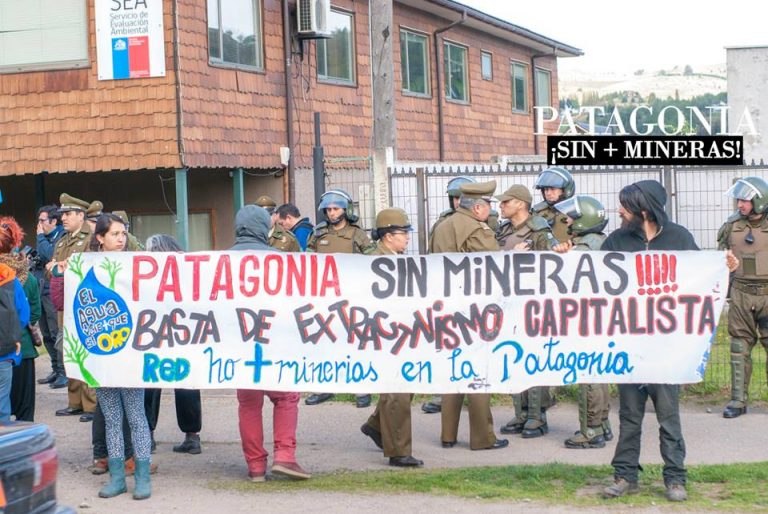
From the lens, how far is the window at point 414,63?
2320 centimetres

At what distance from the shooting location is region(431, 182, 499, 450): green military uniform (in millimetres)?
8984

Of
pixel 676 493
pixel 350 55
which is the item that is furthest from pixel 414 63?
pixel 676 493

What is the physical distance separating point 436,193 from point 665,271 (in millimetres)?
8351

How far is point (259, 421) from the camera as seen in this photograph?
816 centimetres

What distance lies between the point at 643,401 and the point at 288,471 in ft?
8.13

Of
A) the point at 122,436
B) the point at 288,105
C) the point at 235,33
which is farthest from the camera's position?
the point at 288,105

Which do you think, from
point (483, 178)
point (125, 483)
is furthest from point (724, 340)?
point (125, 483)

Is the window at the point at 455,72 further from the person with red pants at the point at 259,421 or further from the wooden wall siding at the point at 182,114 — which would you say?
the person with red pants at the point at 259,421

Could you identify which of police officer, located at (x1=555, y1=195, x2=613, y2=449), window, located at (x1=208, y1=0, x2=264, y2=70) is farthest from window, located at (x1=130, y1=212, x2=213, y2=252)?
police officer, located at (x1=555, y1=195, x2=613, y2=449)

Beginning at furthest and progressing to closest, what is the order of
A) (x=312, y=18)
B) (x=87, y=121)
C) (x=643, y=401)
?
(x=312, y=18) → (x=87, y=121) → (x=643, y=401)

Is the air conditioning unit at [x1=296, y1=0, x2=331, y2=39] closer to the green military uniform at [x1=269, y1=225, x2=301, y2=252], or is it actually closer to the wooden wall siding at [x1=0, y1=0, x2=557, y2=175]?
the wooden wall siding at [x1=0, y1=0, x2=557, y2=175]

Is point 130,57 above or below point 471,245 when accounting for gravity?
above

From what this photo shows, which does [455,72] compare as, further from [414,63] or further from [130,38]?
Result: [130,38]

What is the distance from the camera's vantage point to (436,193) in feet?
52.3
